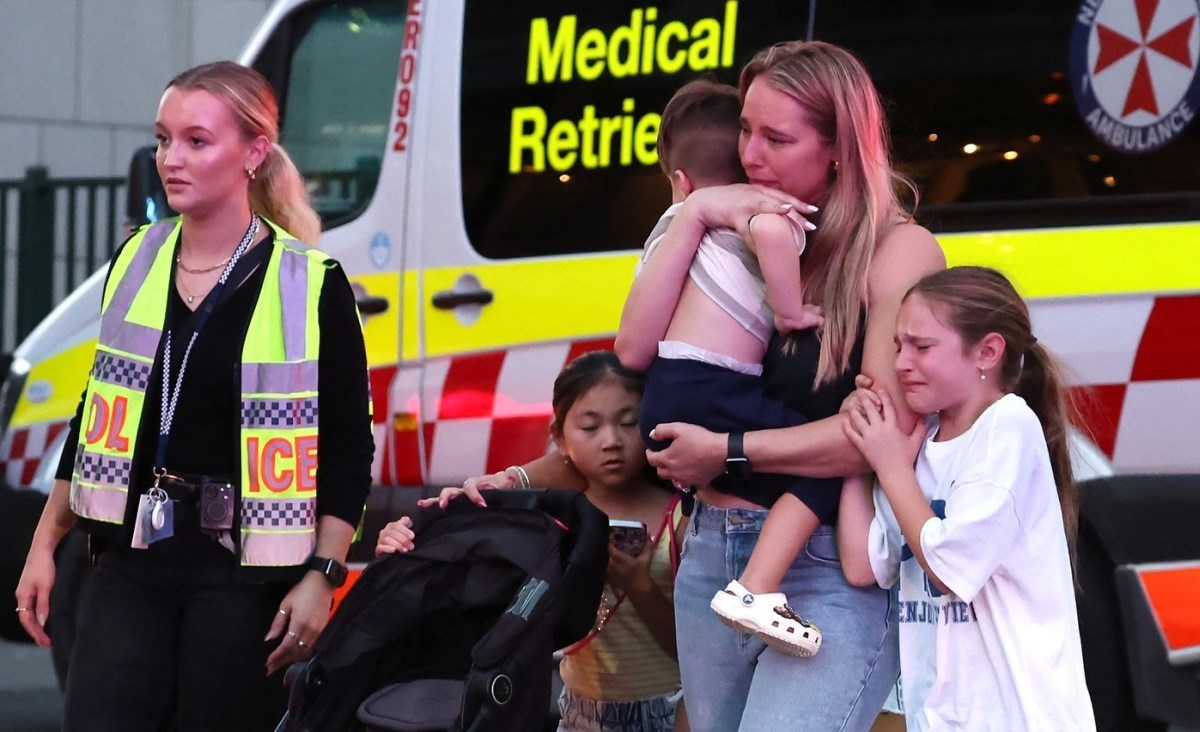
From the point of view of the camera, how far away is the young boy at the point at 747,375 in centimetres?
248

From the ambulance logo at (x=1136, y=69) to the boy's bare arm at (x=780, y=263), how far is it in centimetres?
159

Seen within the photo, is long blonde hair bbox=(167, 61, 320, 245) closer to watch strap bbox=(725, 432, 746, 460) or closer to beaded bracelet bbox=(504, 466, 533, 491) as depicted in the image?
beaded bracelet bbox=(504, 466, 533, 491)

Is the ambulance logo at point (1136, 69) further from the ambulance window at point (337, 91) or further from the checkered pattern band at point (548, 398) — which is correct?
the ambulance window at point (337, 91)

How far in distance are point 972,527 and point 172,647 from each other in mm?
1302

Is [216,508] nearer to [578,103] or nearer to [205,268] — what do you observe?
[205,268]

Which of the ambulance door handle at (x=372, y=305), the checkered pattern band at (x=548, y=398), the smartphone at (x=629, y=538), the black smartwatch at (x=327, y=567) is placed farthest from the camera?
the ambulance door handle at (x=372, y=305)

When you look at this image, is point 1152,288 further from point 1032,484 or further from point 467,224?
point 467,224

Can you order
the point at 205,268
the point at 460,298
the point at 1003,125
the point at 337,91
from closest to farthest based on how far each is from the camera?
the point at 205,268 → the point at 1003,125 → the point at 460,298 → the point at 337,91

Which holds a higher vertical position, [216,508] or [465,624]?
[216,508]

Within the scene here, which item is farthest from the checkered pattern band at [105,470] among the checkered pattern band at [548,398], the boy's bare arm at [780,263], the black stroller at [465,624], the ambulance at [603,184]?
the ambulance at [603,184]

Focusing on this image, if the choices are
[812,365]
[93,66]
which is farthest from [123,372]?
[93,66]

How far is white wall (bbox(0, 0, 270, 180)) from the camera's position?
1061 centimetres

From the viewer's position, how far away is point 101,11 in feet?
35.2

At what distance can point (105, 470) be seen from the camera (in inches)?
115
